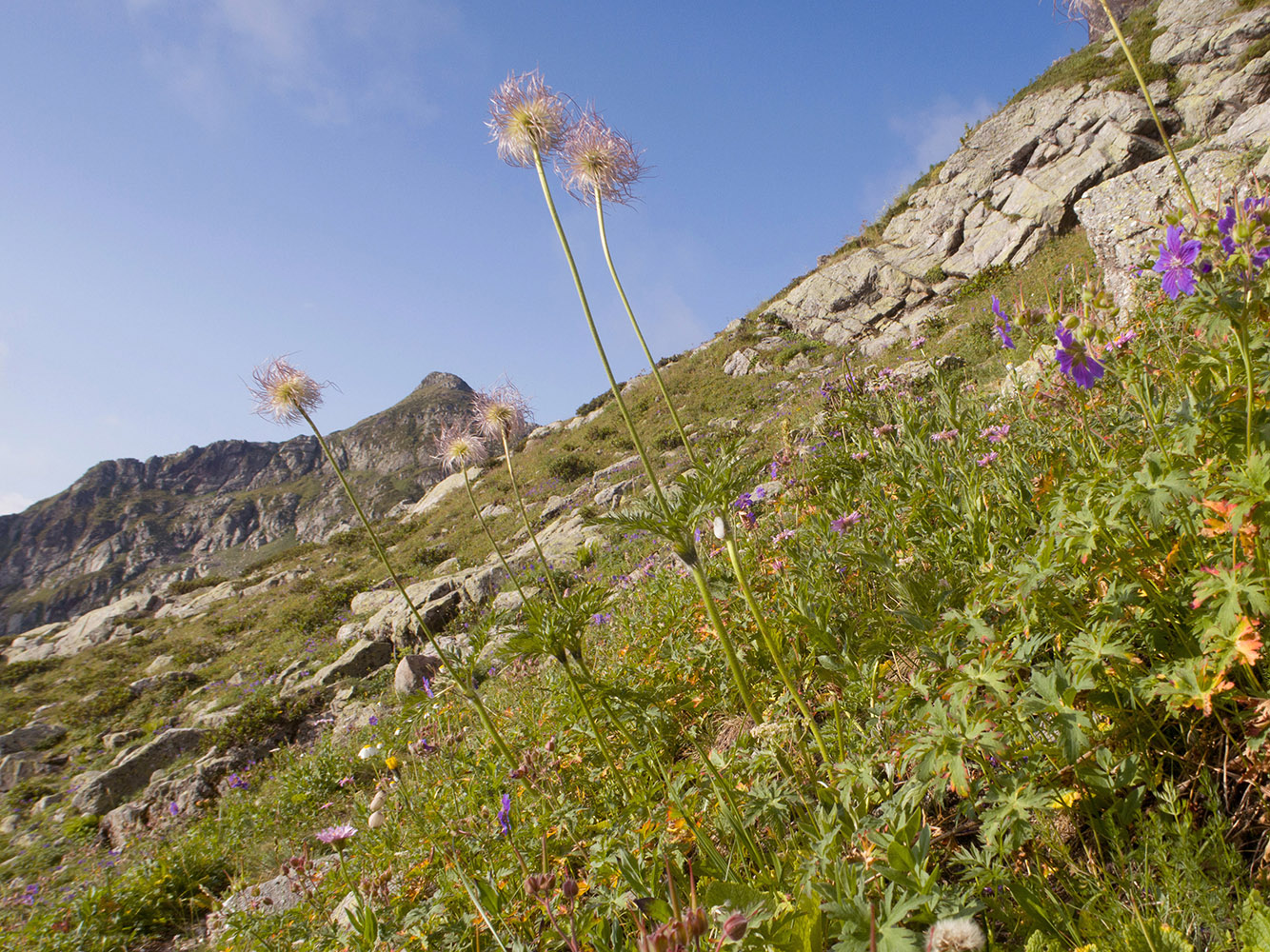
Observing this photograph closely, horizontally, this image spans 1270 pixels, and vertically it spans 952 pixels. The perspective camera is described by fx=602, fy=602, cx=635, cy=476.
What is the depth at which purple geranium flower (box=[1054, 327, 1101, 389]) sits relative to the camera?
5.50 feet

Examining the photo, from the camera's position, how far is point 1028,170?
19.3 meters

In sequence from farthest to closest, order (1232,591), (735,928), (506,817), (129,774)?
(129,774)
(506,817)
(1232,591)
(735,928)

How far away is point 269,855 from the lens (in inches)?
176

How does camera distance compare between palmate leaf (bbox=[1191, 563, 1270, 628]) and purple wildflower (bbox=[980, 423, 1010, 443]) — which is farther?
purple wildflower (bbox=[980, 423, 1010, 443])

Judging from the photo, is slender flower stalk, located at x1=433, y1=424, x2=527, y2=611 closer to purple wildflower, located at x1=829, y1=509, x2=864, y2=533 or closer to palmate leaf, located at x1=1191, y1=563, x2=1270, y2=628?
purple wildflower, located at x1=829, y1=509, x2=864, y2=533

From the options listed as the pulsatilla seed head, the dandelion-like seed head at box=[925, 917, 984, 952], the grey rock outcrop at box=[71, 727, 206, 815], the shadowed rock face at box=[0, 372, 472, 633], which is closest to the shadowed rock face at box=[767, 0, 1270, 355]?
the dandelion-like seed head at box=[925, 917, 984, 952]

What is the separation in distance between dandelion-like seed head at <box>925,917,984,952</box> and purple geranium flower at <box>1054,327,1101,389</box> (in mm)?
1474

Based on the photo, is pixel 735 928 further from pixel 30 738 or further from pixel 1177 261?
pixel 30 738

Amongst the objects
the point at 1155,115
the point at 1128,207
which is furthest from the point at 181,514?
the point at 1155,115

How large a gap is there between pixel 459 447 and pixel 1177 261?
11.2 ft

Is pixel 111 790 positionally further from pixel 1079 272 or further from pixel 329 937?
pixel 1079 272

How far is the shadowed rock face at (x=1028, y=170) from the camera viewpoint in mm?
16266

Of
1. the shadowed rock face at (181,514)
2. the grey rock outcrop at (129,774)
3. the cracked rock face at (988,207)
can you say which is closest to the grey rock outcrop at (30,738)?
the grey rock outcrop at (129,774)

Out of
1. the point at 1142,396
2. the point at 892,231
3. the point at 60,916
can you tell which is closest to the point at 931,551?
the point at 1142,396
